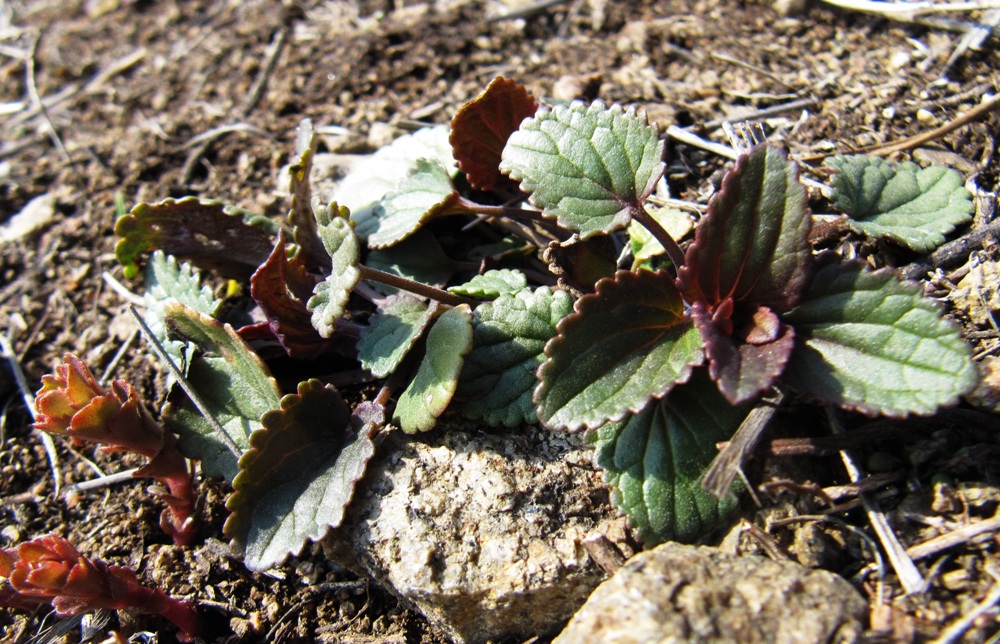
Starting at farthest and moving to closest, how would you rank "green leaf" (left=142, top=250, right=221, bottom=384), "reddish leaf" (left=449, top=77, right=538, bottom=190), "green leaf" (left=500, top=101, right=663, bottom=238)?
1. "green leaf" (left=142, top=250, right=221, bottom=384)
2. "reddish leaf" (left=449, top=77, right=538, bottom=190)
3. "green leaf" (left=500, top=101, right=663, bottom=238)

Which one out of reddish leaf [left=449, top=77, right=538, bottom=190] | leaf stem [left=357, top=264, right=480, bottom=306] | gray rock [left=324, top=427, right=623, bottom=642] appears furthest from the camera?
reddish leaf [left=449, top=77, right=538, bottom=190]

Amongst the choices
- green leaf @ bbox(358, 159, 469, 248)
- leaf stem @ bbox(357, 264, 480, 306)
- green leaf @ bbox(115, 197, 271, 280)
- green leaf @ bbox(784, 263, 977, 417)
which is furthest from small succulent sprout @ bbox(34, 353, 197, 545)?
green leaf @ bbox(784, 263, 977, 417)

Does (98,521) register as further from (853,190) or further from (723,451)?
(853,190)

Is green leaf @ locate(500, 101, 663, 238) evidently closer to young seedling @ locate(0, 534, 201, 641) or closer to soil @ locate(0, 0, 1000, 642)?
soil @ locate(0, 0, 1000, 642)

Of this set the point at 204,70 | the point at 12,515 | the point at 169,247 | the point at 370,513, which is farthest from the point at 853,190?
the point at 204,70

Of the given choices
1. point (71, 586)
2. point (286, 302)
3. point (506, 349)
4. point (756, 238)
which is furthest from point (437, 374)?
point (71, 586)
